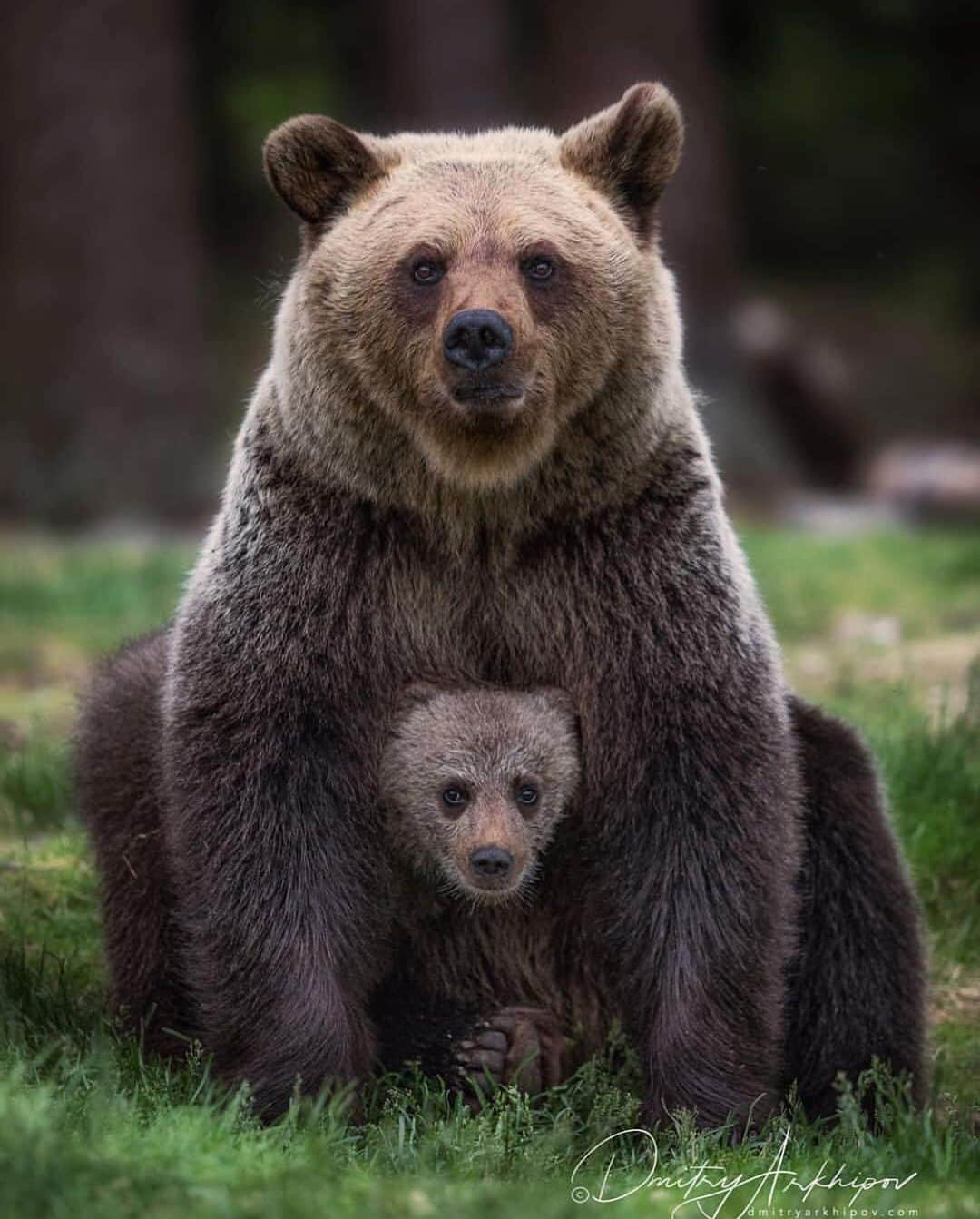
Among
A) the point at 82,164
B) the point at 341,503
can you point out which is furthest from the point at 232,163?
the point at 341,503

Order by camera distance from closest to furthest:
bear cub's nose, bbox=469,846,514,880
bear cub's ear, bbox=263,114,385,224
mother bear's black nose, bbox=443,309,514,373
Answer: mother bear's black nose, bbox=443,309,514,373, bear cub's nose, bbox=469,846,514,880, bear cub's ear, bbox=263,114,385,224

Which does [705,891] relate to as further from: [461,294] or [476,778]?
[461,294]

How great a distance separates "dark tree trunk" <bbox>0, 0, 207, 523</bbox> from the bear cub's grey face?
1351 cm

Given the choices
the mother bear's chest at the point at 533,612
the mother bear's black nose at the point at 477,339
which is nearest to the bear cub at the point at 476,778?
the mother bear's chest at the point at 533,612

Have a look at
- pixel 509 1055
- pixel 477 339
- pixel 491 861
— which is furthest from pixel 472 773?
pixel 477 339

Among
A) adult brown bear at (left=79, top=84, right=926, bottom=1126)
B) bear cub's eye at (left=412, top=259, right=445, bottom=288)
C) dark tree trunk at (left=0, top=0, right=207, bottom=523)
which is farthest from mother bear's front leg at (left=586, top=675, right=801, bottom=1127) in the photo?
dark tree trunk at (left=0, top=0, right=207, bottom=523)

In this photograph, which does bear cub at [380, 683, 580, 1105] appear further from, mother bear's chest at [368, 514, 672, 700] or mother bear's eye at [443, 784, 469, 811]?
mother bear's chest at [368, 514, 672, 700]

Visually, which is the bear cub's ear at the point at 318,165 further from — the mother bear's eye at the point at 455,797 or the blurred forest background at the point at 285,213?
the blurred forest background at the point at 285,213

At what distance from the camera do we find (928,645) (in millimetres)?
10516

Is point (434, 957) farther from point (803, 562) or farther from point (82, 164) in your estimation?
point (82, 164)

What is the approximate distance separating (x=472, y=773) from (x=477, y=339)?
122 cm

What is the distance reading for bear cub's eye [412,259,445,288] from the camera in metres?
5.68

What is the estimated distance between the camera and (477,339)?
5.41 metres

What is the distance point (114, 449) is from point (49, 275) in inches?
70.0
